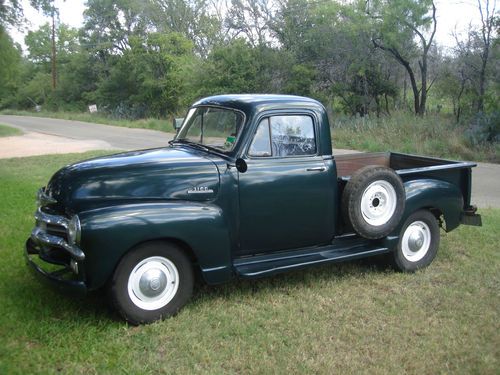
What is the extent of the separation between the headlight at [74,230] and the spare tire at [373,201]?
2.33 meters

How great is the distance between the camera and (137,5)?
46562mm

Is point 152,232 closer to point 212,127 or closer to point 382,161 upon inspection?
point 212,127

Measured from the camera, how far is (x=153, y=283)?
3.85 metres

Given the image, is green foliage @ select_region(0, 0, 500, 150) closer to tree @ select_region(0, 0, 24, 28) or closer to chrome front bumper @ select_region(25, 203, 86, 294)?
tree @ select_region(0, 0, 24, 28)

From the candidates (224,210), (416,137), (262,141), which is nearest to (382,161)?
(262,141)

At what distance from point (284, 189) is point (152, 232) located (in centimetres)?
127

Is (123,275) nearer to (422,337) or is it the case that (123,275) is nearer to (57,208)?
(57,208)

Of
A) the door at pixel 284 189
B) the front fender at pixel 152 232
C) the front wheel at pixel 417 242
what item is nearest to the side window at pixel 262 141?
the door at pixel 284 189

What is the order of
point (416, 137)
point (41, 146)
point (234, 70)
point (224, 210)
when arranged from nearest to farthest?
point (224, 210), point (416, 137), point (41, 146), point (234, 70)

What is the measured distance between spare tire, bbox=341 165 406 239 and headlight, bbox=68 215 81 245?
2326 millimetres

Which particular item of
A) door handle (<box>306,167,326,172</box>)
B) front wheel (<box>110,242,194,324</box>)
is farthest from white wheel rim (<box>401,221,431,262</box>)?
front wheel (<box>110,242,194,324</box>)

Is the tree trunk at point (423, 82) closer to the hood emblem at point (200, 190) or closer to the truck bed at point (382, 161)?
the truck bed at point (382, 161)

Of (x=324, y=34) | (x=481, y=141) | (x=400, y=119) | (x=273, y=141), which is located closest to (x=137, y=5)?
(x=324, y=34)

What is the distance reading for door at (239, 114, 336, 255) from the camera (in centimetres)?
430
